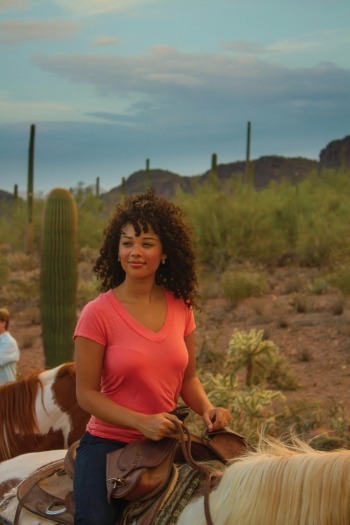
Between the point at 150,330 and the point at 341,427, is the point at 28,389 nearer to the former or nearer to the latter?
the point at 150,330

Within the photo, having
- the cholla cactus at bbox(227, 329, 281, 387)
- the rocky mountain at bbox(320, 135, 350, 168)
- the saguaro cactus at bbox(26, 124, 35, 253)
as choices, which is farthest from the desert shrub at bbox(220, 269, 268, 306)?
the rocky mountain at bbox(320, 135, 350, 168)

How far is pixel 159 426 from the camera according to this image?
3.39m

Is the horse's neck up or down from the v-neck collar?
down

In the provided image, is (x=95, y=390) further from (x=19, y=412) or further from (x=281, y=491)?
(x=19, y=412)

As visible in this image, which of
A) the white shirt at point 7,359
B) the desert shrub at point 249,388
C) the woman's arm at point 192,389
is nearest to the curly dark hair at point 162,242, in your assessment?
the woman's arm at point 192,389

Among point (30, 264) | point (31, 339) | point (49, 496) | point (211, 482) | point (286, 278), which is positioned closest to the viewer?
Answer: point (211, 482)

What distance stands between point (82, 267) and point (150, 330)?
89.7 ft

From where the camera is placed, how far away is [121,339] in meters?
3.61

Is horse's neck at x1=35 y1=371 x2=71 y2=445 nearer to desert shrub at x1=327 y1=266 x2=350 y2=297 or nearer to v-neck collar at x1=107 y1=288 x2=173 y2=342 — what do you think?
v-neck collar at x1=107 y1=288 x2=173 y2=342

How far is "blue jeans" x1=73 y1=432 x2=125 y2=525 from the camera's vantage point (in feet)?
11.4

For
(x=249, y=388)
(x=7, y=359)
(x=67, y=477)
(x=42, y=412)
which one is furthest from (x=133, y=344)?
(x=249, y=388)

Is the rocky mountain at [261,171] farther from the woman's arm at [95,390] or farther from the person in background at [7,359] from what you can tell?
the woman's arm at [95,390]

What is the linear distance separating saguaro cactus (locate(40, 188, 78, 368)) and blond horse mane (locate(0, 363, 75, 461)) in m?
5.88

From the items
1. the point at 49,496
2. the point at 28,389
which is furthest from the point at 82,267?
the point at 49,496
